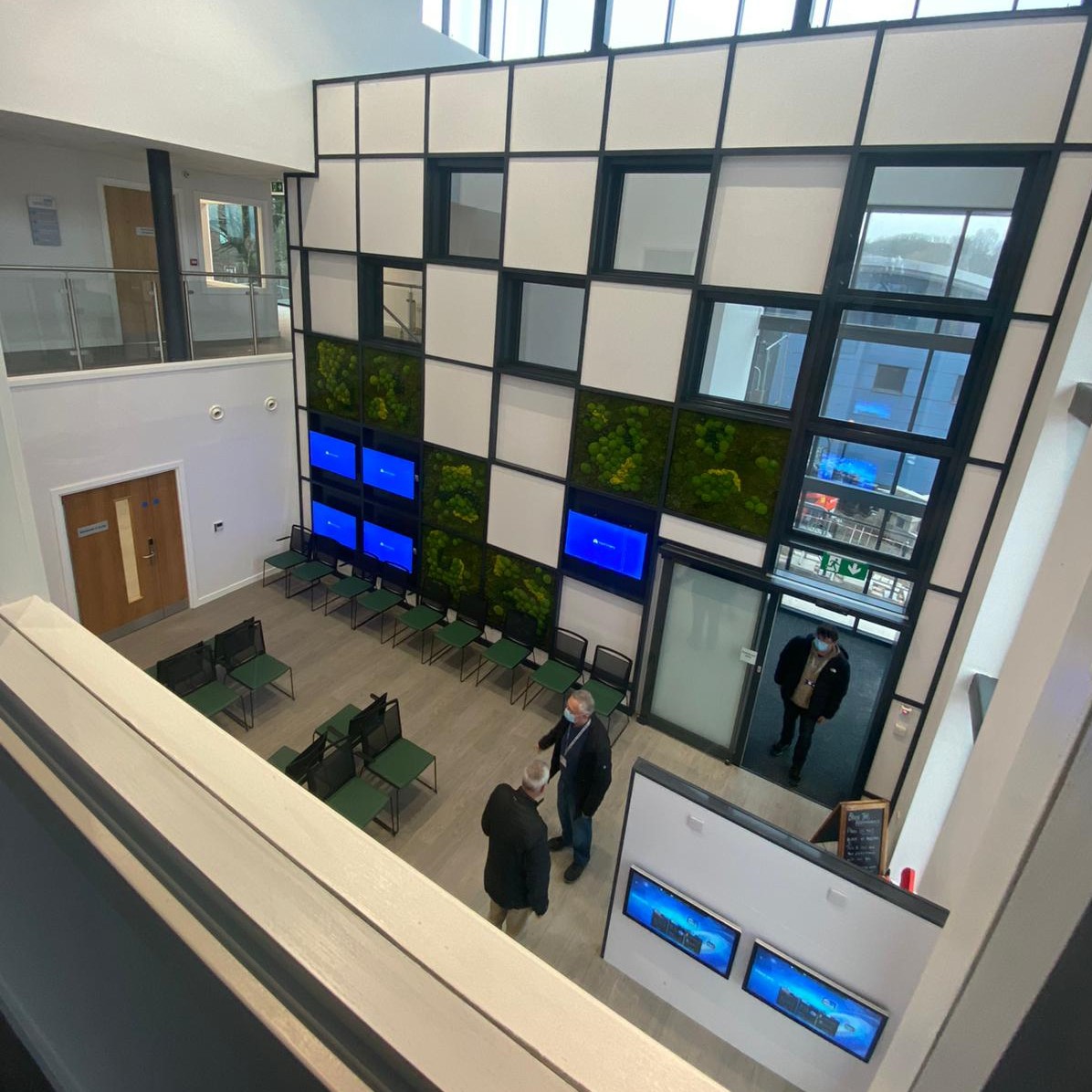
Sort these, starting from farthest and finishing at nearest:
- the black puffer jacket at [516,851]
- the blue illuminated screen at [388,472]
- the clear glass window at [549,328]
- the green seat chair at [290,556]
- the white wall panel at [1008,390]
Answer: the green seat chair at [290,556]
the blue illuminated screen at [388,472]
the clear glass window at [549,328]
the white wall panel at [1008,390]
the black puffer jacket at [516,851]

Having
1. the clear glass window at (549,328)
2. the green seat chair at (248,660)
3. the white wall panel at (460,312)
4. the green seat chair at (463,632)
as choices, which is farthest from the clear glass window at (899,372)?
the green seat chair at (248,660)

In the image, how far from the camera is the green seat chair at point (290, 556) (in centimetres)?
863

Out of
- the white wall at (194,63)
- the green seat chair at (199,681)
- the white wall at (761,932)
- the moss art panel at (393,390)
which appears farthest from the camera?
the moss art panel at (393,390)

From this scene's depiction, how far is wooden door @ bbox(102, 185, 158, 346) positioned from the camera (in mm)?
6898

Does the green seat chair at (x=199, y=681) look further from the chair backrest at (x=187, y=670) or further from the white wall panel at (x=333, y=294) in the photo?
the white wall panel at (x=333, y=294)

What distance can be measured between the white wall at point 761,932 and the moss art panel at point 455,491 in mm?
4306

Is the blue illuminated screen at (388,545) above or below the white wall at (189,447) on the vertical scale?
below

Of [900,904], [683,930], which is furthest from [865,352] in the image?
[683,930]

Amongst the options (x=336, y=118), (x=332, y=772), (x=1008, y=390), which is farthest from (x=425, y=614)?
(x=1008, y=390)

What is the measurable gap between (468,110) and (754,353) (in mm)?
3743

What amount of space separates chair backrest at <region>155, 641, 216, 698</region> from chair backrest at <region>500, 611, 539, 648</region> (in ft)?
10.2

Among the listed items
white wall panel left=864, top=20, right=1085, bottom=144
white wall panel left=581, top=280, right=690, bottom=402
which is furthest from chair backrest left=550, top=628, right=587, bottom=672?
white wall panel left=864, top=20, right=1085, bottom=144

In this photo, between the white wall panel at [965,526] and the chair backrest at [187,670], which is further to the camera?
the chair backrest at [187,670]

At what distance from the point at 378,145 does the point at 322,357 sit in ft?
8.46
